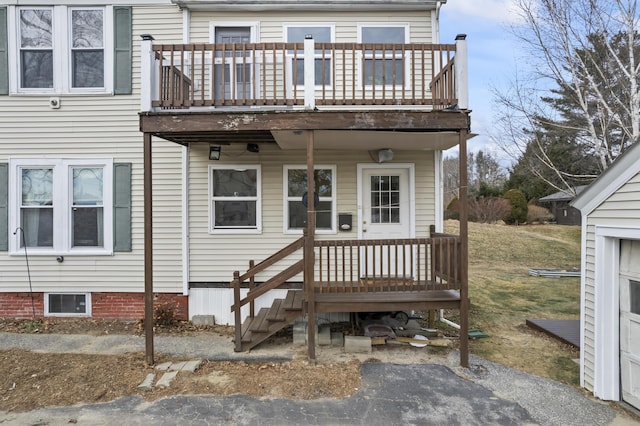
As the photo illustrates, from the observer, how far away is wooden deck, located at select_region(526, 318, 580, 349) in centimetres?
583

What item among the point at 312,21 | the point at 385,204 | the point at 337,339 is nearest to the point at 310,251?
the point at 337,339

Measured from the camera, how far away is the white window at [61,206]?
680 cm

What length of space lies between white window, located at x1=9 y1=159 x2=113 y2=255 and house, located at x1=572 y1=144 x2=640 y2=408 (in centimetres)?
778

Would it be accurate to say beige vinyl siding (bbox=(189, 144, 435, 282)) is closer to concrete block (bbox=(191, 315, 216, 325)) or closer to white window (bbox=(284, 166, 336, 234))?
white window (bbox=(284, 166, 336, 234))

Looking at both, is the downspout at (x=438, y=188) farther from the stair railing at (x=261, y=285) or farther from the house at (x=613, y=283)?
the stair railing at (x=261, y=285)

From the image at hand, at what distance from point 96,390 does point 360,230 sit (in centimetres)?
471

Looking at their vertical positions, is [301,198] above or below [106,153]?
below

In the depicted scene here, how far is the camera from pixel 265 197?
6.86m

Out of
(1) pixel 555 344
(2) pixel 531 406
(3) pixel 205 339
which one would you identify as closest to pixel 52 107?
(3) pixel 205 339

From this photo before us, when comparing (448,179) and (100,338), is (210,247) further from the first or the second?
(448,179)

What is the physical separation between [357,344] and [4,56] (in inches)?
330

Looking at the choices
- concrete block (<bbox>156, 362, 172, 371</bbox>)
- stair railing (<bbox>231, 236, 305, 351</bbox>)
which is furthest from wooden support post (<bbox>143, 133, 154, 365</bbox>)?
stair railing (<bbox>231, 236, 305, 351</bbox>)

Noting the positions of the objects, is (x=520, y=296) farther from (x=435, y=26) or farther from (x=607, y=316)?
(x=435, y=26)

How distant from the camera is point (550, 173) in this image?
11125mm
